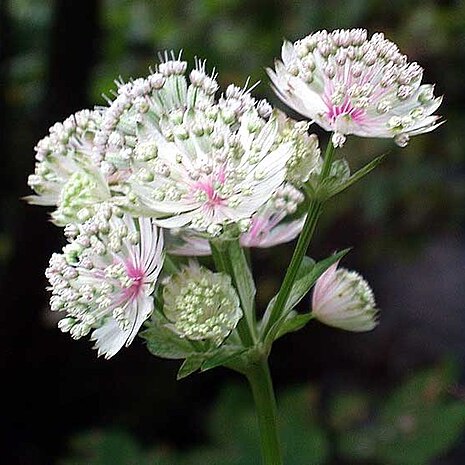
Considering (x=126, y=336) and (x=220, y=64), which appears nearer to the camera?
(x=126, y=336)

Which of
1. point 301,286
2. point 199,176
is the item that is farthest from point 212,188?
point 301,286

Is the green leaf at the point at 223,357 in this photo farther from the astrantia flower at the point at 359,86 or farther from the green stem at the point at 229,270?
the astrantia flower at the point at 359,86

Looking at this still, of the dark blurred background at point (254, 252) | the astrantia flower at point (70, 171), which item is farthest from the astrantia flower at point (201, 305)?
the dark blurred background at point (254, 252)

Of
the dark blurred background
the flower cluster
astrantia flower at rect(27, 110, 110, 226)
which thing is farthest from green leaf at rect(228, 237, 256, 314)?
the dark blurred background

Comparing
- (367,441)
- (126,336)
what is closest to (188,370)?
(126,336)

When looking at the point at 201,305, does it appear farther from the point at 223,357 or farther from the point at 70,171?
the point at 70,171

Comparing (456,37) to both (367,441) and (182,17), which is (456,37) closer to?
(182,17)

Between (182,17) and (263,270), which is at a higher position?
(182,17)
